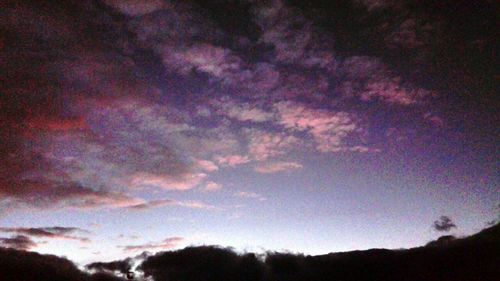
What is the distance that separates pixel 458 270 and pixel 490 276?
39746 mm

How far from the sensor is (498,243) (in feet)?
475

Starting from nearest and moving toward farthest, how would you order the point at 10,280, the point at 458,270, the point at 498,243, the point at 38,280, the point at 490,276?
1. the point at 10,280
2. the point at 490,276
3. the point at 498,243
4. the point at 458,270
5. the point at 38,280

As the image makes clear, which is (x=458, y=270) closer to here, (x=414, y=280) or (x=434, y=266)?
(x=434, y=266)

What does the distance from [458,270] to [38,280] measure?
21095 cm

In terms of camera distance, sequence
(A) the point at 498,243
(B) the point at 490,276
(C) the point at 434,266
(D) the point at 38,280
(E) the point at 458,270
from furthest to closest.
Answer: (D) the point at 38,280 → (C) the point at 434,266 → (E) the point at 458,270 → (A) the point at 498,243 → (B) the point at 490,276

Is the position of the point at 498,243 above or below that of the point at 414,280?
above

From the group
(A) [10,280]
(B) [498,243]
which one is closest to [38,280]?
(A) [10,280]

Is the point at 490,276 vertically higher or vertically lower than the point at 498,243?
lower

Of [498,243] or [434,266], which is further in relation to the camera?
[434,266]

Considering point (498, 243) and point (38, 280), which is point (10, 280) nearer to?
point (38, 280)

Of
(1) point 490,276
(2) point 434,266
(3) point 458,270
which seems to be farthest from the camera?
(2) point 434,266

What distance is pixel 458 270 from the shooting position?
15575 centimetres

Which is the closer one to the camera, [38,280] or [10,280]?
[10,280]

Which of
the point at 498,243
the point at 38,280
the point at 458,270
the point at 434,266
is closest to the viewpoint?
the point at 498,243
